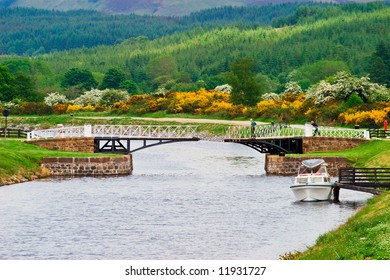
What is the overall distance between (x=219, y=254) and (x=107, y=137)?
52336 millimetres

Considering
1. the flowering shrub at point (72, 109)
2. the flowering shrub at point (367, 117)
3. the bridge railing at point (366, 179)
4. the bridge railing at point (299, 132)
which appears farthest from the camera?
the flowering shrub at point (72, 109)

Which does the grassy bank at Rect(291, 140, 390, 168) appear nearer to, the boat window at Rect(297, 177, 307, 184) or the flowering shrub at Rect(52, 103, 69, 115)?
the boat window at Rect(297, 177, 307, 184)

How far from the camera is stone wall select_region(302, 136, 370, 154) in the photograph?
363 feet

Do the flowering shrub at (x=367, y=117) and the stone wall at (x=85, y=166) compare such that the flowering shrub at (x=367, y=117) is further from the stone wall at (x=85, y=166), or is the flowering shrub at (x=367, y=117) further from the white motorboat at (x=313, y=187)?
the white motorboat at (x=313, y=187)

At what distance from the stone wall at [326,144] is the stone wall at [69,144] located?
19.8 meters

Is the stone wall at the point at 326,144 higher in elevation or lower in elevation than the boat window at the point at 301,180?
higher

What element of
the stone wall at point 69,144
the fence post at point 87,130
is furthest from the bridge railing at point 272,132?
the stone wall at point 69,144

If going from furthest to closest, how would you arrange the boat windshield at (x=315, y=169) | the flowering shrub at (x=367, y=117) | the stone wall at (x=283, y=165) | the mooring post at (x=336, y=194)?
the flowering shrub at (x=367, y=117)
the stone wall at (x=283, y=165)
the boat windshield at (x=315, y=169)
the mooring post at (x=336, y=194)

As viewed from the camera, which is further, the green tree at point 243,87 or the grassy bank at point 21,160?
the green tree at point 243,87

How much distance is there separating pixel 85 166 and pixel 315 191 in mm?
26370

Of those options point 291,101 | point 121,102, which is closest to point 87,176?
point 291,101

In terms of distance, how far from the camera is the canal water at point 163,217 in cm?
6150
